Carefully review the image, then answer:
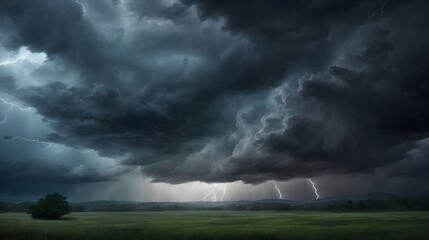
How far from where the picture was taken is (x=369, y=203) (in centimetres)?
14725

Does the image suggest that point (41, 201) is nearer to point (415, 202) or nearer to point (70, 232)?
point (70, 232)

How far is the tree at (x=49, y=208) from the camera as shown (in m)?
96.9

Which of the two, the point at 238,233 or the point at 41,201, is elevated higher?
the point at 41,201

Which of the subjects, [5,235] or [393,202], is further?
[393,202]

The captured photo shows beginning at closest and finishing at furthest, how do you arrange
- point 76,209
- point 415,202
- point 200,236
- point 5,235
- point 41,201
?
point 5,235 < point 200,236 < point 41,201 < point 415,202 < point 76,209

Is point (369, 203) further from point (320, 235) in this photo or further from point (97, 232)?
point (97, 232)

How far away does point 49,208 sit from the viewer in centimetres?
9788

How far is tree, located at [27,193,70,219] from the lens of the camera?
96875 millimetres

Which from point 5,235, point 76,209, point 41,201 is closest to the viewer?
point 5,235

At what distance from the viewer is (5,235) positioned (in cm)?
5444

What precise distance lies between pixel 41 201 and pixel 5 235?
4796 centimetres

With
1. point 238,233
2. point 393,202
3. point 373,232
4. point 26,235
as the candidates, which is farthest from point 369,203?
point 26,235

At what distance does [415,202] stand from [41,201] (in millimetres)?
123025

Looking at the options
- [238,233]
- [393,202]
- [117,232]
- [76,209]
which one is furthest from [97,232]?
[393,202]
